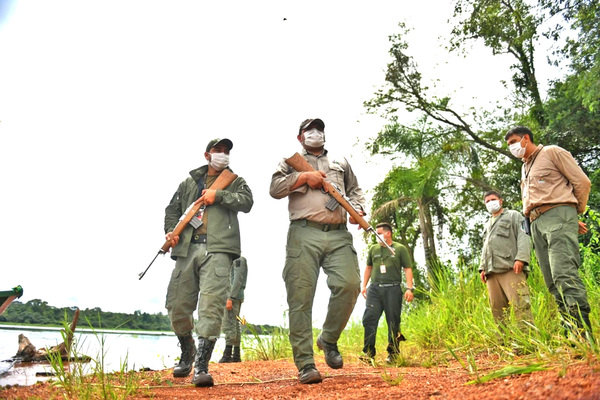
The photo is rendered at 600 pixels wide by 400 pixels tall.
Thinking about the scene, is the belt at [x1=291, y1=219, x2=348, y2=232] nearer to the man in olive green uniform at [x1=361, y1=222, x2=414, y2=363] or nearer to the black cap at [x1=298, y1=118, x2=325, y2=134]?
the black cap at [x1=298, y1=118, x2=325, y2=134]

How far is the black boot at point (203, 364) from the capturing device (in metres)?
4.59

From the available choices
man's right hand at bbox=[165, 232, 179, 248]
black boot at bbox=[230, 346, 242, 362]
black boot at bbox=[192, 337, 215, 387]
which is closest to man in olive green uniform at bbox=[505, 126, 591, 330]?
black boot at bbox=[192, 337, 215, 387]

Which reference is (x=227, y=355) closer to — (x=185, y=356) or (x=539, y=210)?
(x=185, y=356)

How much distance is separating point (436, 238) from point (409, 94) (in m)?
6.01

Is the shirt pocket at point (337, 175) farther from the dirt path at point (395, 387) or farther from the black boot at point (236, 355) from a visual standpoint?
the black boot at point (236, 355)

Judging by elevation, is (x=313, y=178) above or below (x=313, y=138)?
below

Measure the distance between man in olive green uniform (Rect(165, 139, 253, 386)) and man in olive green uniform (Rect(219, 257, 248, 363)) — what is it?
9.83 feet

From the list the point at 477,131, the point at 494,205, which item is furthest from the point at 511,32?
the point at 494,205

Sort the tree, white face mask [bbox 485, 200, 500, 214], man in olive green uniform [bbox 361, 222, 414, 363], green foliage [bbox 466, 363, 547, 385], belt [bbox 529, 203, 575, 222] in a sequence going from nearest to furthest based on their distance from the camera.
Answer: green foliage [bbox 466, 363, 547, 385] < belt [bbox 529, 203, 575, 222] < white face mask [bbox 485, 200, 500, 214] < man in olive green uniform [bbox 361, 222, 414, 363] < the tree

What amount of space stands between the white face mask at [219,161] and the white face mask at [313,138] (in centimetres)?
87

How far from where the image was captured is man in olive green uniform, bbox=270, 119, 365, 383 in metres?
4.53

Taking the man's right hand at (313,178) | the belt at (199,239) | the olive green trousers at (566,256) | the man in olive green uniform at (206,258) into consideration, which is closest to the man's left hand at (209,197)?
the man in olive green uniform at (206,258)

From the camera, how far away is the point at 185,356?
547 cm

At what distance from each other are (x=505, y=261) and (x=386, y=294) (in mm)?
1595
